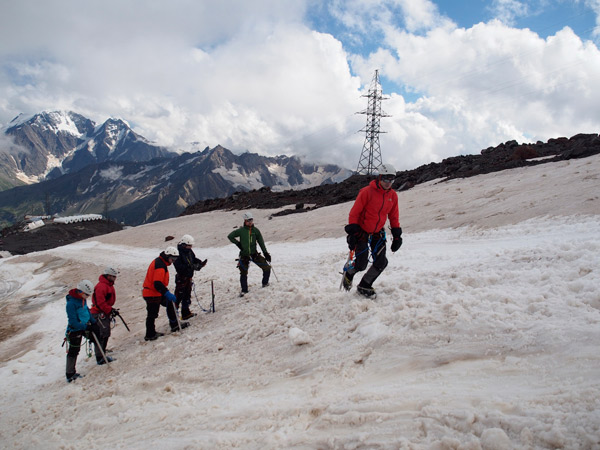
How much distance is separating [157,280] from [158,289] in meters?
0.22

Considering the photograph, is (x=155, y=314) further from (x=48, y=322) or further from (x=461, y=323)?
(x=48, y=322)

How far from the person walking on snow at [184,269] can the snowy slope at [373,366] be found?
849 mm

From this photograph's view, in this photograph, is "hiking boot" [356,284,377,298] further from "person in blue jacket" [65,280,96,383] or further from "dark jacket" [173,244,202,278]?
"person in blue jacket" [65,280,96,383]

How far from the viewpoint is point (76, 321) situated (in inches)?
317

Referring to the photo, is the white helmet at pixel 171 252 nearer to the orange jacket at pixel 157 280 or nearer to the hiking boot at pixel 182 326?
the orange jacket at pixel 157 280

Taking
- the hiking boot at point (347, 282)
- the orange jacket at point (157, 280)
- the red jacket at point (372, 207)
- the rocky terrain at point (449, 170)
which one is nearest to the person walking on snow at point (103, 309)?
the orange jacket at point (157, 280)

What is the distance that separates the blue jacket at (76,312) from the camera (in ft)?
26.1

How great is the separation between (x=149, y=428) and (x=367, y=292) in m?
4.33

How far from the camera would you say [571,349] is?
4.14m

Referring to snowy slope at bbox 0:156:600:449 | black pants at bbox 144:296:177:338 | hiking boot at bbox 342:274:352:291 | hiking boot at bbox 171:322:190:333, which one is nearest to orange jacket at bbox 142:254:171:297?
black pants at bbox 144:296:177:338

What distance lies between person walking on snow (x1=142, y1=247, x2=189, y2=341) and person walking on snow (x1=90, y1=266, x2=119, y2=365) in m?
0.79

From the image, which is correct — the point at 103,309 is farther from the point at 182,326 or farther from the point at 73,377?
the point at 182,326

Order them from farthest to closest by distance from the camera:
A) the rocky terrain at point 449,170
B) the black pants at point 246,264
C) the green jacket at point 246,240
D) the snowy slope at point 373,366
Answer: the rocky terrain at point 449,170
the black pants at point 246,264
the green jacket at point 246,240
the snowy slope at point 373,366

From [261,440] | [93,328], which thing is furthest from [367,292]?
[93,328]
